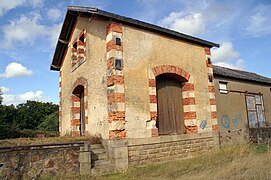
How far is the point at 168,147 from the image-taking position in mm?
7371

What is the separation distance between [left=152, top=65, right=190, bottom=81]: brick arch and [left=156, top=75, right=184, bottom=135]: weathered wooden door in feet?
1.36

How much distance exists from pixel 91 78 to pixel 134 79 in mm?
1851

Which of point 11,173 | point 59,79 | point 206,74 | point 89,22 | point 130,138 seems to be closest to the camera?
point 11,173

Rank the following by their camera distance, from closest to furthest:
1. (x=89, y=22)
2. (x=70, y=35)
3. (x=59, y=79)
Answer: (x=89, y=22), (x=70, y=35), (x=59, y=79)

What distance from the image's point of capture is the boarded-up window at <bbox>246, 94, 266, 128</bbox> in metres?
11.3

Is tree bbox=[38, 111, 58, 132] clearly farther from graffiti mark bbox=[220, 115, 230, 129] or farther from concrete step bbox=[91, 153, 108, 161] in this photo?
graffiti mark bbox=[220, 115, 230, 129]

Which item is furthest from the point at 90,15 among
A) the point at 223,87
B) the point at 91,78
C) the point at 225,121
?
the point at 225,121

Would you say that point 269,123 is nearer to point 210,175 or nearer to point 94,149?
point 210,175

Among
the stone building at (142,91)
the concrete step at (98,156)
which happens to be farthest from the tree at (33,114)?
the concrete step at (98,156)

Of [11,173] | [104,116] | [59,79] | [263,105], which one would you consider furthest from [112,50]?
[263,105]

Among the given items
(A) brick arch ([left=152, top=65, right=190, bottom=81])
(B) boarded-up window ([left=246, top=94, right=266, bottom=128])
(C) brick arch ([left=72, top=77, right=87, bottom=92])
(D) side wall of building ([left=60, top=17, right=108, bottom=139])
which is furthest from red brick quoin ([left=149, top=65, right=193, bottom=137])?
(B) boarded-up window ([left=246, top=94, right=266, bottom=128])

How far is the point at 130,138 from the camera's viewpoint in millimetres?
6594

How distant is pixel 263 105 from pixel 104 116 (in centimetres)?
967

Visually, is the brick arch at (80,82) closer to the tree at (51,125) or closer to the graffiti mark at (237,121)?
the graffiti mark at (237,121)
